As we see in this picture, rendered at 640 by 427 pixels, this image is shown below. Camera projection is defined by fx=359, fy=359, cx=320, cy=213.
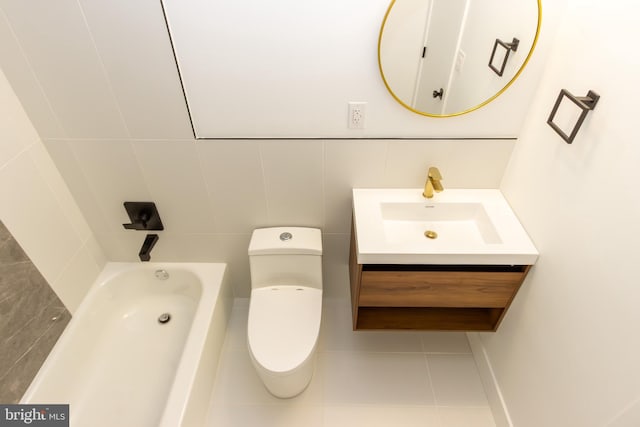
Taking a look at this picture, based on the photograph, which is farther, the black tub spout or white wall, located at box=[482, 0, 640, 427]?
the black tub spout

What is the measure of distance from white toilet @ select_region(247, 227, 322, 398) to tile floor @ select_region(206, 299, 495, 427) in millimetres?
123

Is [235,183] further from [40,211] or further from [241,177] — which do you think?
[40,211]

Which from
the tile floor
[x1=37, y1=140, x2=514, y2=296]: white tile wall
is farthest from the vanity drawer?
the tile floor

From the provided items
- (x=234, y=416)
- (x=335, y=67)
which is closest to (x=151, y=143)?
(x=335, y=67)

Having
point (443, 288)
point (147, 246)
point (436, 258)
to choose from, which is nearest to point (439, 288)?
point (443, 288)

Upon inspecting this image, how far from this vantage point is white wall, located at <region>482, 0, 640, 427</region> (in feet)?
2.99

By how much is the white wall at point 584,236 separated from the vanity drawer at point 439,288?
0.32ft

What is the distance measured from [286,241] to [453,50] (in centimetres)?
102

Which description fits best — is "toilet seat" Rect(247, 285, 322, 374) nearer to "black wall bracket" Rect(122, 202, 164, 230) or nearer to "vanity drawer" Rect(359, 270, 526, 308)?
"vanity drawer" Rect(359, 270, 526, 308)

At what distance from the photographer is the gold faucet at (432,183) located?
1.44 meters

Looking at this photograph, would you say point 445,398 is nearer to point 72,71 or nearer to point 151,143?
point 151,143

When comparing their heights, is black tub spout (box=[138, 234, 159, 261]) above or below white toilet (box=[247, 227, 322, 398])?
above

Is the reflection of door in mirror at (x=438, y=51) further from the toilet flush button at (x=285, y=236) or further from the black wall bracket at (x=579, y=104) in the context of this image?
the toilet flush button at (x=285, y=236)

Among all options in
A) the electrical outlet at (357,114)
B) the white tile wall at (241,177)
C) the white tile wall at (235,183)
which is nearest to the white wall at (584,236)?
the white tile wall at (241,177)
